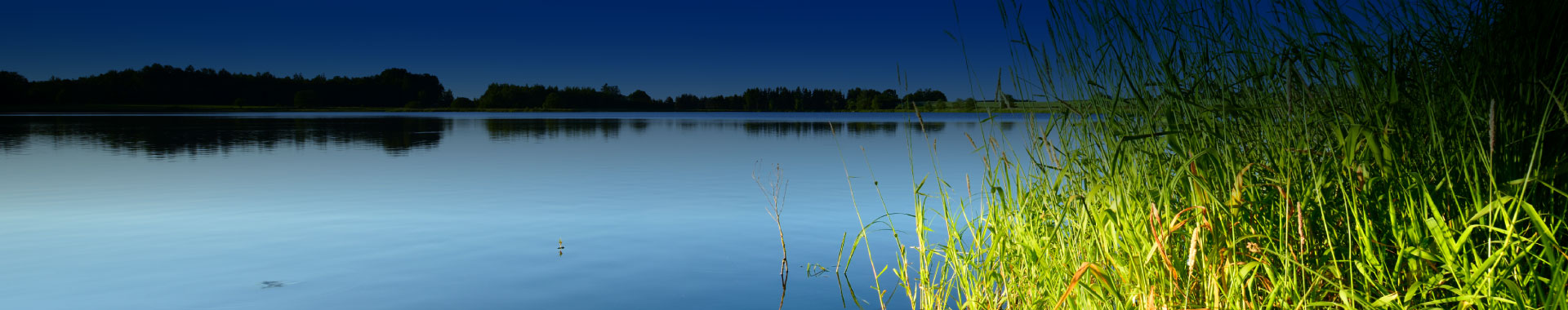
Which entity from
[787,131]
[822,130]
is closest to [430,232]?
[787,131]

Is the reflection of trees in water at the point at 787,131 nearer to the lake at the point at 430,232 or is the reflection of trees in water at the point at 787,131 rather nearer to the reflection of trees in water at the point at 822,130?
the reflection of trees in water at the point at 822,130

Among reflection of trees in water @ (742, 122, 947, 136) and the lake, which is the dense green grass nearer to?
the lake

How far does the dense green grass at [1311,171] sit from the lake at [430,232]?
2.05ft

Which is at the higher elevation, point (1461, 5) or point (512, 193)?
point (1461, 5)

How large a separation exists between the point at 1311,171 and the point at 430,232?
5869 millimetres

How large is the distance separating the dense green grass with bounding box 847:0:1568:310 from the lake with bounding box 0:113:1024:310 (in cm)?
62

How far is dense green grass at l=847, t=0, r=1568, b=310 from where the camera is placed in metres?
2.14

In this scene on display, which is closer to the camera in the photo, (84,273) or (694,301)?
(694,301)

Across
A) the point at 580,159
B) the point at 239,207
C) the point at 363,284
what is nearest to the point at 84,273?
the point at 363,284

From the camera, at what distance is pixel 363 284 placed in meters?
5.09

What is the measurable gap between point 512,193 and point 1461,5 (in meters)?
8.31

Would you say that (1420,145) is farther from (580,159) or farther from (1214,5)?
(580,159)

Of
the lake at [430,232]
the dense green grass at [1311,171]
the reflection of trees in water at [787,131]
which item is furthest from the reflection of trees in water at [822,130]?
the dense green grass at [1311,171]

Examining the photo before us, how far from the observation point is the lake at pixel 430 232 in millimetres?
4867
